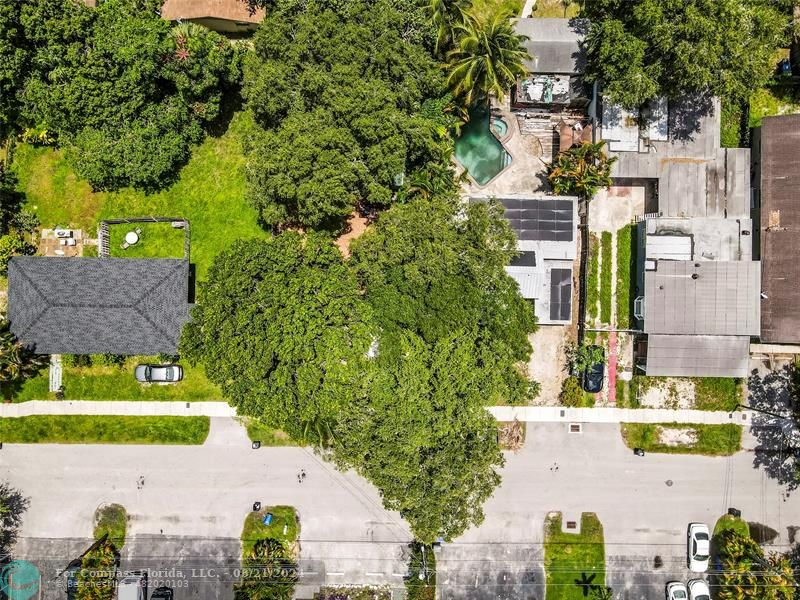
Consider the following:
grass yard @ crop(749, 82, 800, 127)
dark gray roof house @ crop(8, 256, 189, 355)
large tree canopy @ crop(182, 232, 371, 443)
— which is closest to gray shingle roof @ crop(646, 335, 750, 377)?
grass yard @ crop(749, 82, 800, 127)

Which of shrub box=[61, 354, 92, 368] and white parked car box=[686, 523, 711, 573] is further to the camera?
white parked car box=[686, 523, 711, 573]

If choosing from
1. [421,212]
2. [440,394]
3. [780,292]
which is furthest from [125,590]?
[780,292]

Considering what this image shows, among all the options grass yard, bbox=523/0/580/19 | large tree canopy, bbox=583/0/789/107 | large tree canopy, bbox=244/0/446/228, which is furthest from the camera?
grass yard, bbox=523/0/580/19

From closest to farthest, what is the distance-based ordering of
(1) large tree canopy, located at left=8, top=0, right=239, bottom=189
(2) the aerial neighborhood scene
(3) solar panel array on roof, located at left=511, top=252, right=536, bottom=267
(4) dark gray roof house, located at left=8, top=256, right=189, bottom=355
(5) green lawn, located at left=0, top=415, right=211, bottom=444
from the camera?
(2) the aerial neighborhood scene < (1) large tree canopy, located at left=8, top=0, right=239, bottom=189 < (4) dark gray roof house, located at left=8, top=256, right=189, bottom=355 < (3) solar panel array on roof, located at left=511, top=252, right=536, bottom=267 < (5) green lawn, located at left=0, top=415, right=211, bottom=444

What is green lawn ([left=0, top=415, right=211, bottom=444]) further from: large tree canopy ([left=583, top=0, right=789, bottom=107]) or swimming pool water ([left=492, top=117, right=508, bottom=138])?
large tree canopy ([left=583, top=0, right=789, bottom=107])

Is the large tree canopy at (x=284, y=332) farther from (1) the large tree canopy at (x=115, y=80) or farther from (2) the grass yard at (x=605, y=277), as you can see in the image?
(2) the grass yard at (x=605, y=277)

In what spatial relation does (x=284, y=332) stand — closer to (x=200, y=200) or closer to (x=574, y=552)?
(x=200, y=200)
